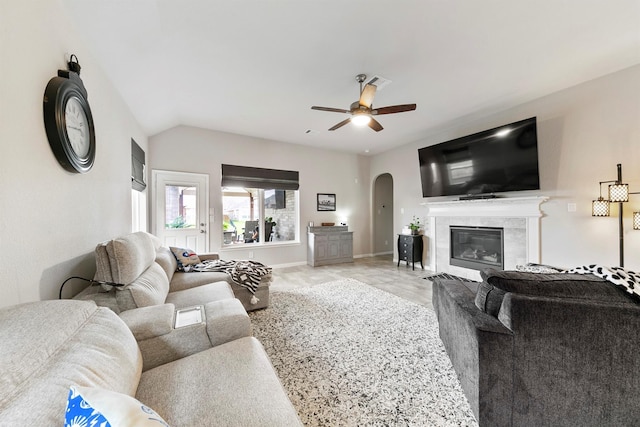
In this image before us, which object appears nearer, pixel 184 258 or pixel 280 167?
pixel 184 258

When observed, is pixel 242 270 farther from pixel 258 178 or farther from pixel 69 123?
pixel 258 178

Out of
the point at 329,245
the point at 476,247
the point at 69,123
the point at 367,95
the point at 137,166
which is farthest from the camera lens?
the point at 329,245

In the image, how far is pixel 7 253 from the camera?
1.10 meters

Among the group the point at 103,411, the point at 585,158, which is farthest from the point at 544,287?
the point at 585,158

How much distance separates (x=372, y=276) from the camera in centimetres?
454

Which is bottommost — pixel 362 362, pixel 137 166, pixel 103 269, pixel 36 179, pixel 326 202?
pixel 362 362

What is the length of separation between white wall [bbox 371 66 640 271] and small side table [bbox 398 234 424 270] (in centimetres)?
199

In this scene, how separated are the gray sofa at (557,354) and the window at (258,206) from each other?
4491 mm

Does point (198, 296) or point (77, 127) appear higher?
point (77, 127)

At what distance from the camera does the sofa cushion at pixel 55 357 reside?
1.84 ft

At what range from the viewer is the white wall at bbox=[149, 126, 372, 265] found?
14.3 ft

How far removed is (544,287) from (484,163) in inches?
131

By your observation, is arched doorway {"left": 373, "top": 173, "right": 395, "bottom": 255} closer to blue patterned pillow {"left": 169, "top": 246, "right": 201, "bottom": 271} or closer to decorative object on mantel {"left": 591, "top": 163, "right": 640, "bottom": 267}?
decorative object on mantel {"left": 591, "top": 163, "right": 640, "bottom": 267}

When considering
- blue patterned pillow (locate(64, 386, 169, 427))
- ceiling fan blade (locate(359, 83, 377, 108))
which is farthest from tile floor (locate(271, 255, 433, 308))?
blue patterned pillow (locate(64, 386, 169, 427))
